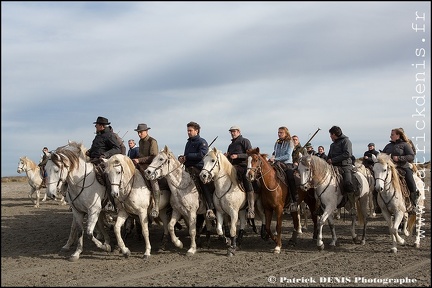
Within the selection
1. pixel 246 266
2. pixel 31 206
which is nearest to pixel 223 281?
pixel 246 266

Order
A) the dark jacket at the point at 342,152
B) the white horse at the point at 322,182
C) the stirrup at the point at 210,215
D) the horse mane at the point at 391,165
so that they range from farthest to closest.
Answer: the dark jacket at the point at 342,152
the white horse at the point at 322,182
the stirrup at the point at 210,215
the horse mane at the point at 391,165

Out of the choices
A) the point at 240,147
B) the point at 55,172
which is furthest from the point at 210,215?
the point at 55,172

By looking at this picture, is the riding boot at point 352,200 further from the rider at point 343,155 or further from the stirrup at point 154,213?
the stirrup at point 154,213

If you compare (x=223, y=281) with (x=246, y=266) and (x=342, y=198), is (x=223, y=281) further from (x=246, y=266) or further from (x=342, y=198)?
(x=342, y=198)

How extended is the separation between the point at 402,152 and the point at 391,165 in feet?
3.12

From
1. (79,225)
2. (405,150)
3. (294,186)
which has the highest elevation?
(405,150)

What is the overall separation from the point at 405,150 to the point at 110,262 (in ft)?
25.6

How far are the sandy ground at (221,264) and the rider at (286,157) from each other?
4.54ft

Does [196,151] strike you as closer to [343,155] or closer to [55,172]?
[55,172]

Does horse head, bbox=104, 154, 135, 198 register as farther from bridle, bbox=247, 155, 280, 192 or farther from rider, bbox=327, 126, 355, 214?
rider, bbox=327, 126, 355, 214

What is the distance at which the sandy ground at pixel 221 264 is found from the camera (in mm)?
8656

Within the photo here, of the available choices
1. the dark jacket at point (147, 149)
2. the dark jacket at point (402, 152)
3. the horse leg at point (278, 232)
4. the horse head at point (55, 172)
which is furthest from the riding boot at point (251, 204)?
the horse head at point (55, 172)

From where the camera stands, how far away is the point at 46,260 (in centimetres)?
1073

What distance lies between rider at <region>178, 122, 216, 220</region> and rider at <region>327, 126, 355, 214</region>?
3.37 m
